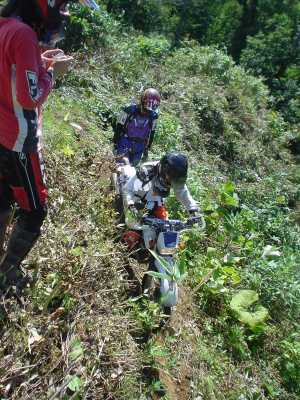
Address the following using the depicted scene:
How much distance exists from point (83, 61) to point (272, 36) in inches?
537

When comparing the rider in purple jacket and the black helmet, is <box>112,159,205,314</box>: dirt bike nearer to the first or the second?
the black helmet

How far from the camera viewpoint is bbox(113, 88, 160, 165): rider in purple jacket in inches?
267

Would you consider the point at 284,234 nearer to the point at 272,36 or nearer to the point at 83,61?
the point at 83,61

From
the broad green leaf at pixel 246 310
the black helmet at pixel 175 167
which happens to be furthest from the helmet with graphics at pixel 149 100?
the broad green leaf at pixel 246 310

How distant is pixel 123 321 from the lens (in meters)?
3.62

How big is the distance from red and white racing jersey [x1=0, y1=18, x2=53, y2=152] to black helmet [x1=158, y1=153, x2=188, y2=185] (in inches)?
78.7

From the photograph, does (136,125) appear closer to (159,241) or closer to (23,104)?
(159,241)

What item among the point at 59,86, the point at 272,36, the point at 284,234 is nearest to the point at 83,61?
the point at 59,86

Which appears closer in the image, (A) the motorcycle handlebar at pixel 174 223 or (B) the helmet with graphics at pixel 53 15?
(B) the helmet with graphics at pixel 53 15

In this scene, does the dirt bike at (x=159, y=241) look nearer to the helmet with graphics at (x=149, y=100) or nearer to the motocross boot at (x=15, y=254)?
the motocross boot at (x=15, y=254)

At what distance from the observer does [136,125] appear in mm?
6871

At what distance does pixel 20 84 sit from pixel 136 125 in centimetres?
440

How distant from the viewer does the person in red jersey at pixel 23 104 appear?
250 centimetres

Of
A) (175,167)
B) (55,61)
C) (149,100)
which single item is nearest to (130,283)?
(175,167)
